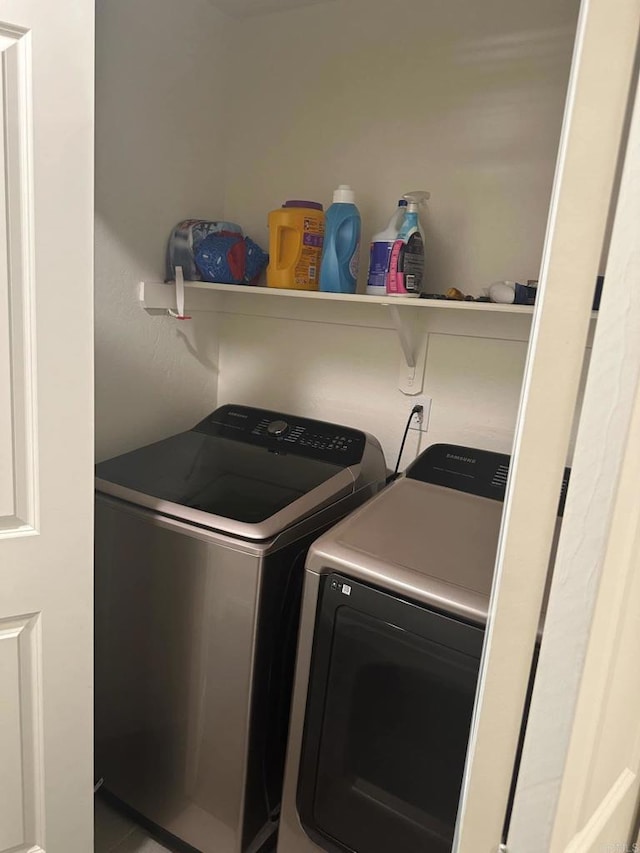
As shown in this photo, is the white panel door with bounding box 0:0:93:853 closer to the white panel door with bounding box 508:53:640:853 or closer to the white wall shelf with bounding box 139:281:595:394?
the white wall shelf with bounding box 139:281:595:394

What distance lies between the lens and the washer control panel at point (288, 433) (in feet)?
5.88

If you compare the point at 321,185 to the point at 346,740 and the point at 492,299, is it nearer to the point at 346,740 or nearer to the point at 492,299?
the point at 492,299

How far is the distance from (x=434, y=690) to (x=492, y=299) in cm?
92

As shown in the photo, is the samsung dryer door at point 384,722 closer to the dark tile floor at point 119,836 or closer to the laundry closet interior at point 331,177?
the dark tile floor at point 119,836

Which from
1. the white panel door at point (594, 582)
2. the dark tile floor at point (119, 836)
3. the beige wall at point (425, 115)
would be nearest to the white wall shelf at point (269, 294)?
the beige wall at point (425, 115)

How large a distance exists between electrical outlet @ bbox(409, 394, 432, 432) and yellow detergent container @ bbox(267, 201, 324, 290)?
1.52 ft

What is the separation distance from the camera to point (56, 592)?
121 cm

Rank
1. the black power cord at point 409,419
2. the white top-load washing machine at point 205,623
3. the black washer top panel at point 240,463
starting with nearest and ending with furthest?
the white top-load washing machine at point 205,623 < the black washer top panel at point 240,463 < the black power cord at point 409,419

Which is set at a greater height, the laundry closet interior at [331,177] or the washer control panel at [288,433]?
the laundry closet interior at [331,177]

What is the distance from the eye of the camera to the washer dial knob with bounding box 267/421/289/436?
6.23 feet

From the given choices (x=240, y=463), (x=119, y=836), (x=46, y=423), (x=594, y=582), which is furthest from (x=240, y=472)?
(x=594, y=582)

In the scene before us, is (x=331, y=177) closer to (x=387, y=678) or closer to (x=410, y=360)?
(x=410, y=360)

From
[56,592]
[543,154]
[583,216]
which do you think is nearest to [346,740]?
[56,592]

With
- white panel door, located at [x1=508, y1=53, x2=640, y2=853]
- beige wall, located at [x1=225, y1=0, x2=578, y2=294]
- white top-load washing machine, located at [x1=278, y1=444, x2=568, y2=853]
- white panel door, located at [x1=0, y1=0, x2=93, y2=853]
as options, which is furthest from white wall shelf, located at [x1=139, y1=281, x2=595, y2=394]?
white panel door, located at [x1=508, y1=53, x2=640, y2=853]
